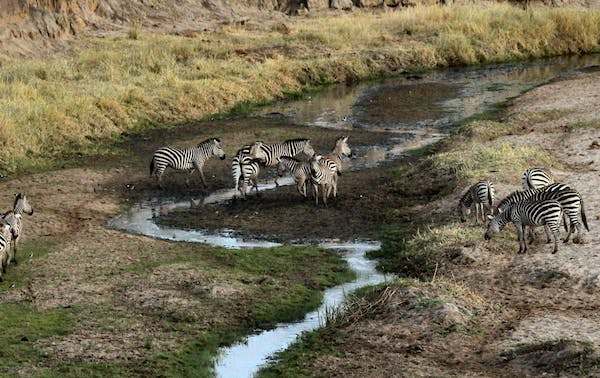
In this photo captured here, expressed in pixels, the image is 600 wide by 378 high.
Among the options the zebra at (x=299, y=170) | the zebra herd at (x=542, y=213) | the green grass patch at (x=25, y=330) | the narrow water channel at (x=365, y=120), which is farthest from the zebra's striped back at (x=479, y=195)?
the green grass patch at (x=25, y=330)

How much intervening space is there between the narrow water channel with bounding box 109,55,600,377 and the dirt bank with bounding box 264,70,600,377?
590mm

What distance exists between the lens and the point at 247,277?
15.6m

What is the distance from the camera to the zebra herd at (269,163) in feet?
66.9

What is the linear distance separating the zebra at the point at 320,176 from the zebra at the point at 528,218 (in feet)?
14.2

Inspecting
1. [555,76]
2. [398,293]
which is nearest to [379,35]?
[555,76]

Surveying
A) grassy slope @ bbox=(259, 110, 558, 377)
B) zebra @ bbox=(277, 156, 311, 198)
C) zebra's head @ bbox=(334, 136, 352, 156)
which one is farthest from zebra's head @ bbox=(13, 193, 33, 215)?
zebra's head @ bbox=(334, 136, 352, 156)

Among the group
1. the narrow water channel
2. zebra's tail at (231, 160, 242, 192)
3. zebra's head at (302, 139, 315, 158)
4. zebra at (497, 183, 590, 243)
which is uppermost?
zebra at (497, 183, 590, 243)

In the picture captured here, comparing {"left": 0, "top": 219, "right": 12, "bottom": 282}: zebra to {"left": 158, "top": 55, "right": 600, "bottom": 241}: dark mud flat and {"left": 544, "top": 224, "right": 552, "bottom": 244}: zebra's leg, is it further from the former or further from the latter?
{"left": 544, "top": 224, "right": 552, "bottom": 244}: zebra's leg

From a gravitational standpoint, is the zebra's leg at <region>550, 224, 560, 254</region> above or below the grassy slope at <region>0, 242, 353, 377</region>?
above

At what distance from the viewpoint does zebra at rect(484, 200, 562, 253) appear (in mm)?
15352

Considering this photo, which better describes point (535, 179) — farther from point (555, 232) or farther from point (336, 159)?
point (336, 159)

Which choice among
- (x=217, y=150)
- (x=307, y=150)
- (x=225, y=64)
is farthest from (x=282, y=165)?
(x=225, y=64)

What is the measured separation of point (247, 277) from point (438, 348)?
3.98 m

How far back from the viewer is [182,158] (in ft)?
73.6
